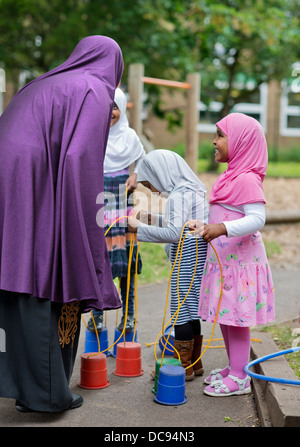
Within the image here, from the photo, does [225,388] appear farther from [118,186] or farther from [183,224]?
[118,186]

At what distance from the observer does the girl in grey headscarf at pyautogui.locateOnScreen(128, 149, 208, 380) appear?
3.55 meters

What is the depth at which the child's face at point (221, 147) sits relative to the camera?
3441 millimetres

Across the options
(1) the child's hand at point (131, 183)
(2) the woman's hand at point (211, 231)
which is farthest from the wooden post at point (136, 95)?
(2) the woman's hand at point (211, 231)

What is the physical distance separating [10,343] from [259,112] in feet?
83.9

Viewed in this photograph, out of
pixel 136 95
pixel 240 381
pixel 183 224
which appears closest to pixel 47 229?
pixel 183 224

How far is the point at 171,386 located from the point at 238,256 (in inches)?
31.8

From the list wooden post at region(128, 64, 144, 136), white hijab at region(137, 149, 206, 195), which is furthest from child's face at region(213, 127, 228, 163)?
wooden post at region(128, 64, 144, 136)

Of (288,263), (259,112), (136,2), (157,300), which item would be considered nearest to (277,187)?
(136,2)

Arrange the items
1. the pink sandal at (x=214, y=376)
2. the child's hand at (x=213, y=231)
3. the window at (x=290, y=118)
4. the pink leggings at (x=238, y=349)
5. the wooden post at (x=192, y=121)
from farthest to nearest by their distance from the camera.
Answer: the window at (x=290, y=118)
the wooden post at (x=192, y=121)
the pink sandal at (x=214, y=376)
the pink leggings at (x=238, y=349)
the child's hand at (x=213, y=231)

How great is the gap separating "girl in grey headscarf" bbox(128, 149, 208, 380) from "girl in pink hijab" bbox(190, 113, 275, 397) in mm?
157

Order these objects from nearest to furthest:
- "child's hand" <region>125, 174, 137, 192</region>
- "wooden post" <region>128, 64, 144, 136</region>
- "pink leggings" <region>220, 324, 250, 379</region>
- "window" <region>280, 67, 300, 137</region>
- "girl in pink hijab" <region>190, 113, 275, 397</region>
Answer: "girl in pink hijab" <region>190, 113, 275, 397</region>
"pink leggings" <region>220, 324, 250, 379</region>
"child's hand" <region>125, 174, 137, 192</region>
"wooden post" <region>128, 64, 144, 136</region>
"window" <region>280, 67, 300, 137</region>

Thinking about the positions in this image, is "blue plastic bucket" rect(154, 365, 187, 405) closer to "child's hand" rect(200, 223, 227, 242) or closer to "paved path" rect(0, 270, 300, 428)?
"paved path" rect(0, 270, 300, 428)

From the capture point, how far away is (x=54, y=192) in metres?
2.96

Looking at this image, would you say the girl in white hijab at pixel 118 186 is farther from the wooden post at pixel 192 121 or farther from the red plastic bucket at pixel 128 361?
the wooden post at pixel 192 121
